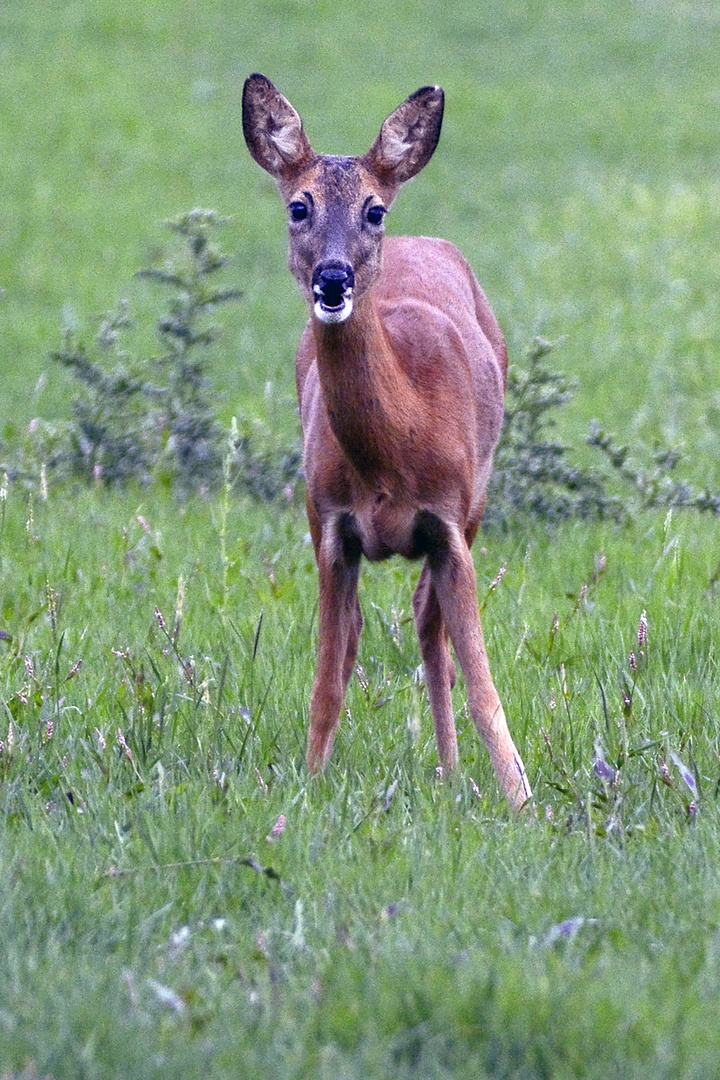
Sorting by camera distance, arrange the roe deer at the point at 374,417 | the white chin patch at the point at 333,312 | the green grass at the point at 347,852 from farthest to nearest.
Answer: the roe deer at the point at 374,417 < the white chin patch at the point at 333,312 < the green grass at the point at 347,852

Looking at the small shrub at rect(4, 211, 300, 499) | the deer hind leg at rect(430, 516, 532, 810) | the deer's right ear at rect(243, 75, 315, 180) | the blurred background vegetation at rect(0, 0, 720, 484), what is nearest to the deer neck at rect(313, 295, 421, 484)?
the deer hind leg at rect(430, 516, 532, 810)

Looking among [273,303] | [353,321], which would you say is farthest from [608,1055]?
[273,303]

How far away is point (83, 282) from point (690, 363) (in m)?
6.43

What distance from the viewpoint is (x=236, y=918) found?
3109mm

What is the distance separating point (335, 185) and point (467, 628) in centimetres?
126

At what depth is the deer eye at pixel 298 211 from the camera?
173 inches

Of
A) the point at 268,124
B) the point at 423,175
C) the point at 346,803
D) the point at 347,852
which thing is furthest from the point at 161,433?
the point at 423,175

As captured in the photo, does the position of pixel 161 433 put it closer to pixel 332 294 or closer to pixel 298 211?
pixel 298 211

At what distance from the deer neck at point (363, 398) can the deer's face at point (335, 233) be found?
9 cm

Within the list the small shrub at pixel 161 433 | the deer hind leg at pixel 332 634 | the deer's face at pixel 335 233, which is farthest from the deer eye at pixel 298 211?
the small shrub at pixel 161 433

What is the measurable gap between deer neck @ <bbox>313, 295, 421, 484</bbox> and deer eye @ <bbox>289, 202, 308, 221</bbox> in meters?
0.30

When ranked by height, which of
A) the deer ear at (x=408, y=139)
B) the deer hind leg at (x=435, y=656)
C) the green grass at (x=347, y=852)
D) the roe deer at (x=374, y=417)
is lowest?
the green grass at (x=347, y=852)

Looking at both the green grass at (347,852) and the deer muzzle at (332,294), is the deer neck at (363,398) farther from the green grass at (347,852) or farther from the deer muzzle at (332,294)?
the green grass at (347,852)

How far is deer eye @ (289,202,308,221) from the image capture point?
4.39 meters
